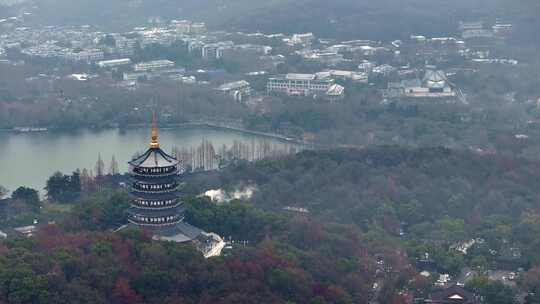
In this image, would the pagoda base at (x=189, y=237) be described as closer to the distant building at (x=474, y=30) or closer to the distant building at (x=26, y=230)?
the distant building at (x=26, y=230)

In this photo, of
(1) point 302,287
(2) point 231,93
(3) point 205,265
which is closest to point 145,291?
(3) point 205,265

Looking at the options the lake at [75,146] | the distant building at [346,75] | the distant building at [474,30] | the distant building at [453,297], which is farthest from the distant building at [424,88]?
the distant building at [453,297]

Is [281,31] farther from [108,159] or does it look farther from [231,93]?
[108,159]

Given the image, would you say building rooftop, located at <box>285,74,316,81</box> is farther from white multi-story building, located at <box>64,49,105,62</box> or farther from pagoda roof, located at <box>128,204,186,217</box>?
pagoda roof, located at <box>128,204,186,217</box>

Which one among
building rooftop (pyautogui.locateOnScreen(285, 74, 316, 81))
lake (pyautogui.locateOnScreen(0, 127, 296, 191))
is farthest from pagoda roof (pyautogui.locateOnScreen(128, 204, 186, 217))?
building rooftop (pyautogui.locateOnScreen(285, 74, 316, 81))

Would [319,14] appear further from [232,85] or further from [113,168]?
[113,168]

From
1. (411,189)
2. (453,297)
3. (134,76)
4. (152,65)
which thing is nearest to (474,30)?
(152,65)
